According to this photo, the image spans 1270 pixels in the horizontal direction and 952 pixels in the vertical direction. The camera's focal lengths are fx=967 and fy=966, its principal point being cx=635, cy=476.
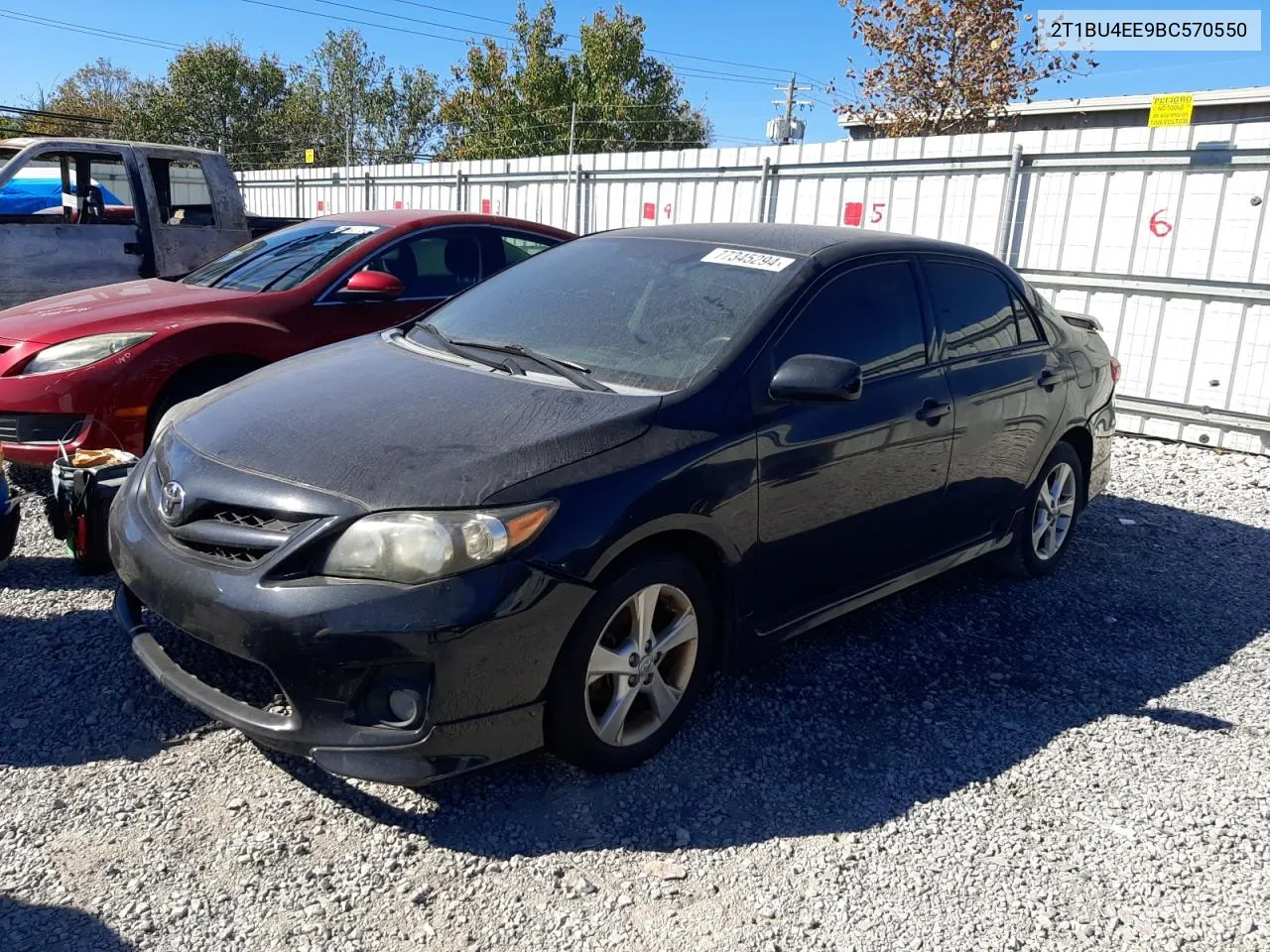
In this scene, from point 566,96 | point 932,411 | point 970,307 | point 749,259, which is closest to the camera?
point 749,259

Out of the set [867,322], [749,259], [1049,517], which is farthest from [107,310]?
[1049,517]

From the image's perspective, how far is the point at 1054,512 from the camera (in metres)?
4.88

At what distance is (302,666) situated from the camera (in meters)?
2.48

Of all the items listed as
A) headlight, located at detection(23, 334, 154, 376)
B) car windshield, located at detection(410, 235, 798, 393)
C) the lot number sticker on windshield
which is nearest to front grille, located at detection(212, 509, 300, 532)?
car windshield, located at detection(410, 235, 798, 393)

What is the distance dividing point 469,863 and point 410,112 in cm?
4915

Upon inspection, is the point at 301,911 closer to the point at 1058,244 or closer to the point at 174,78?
the point at 1058,244

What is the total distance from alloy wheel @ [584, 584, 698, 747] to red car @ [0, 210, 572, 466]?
316 centimetres

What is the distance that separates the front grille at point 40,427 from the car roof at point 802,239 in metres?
2.76

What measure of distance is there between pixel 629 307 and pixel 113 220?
642 cm

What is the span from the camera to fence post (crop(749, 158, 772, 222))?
9891 mm

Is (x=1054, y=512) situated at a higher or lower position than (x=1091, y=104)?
lower

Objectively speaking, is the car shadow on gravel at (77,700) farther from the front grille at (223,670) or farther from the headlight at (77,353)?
the headlight at (77,353)

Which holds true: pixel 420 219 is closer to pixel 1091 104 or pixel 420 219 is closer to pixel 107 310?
pixel 107 310

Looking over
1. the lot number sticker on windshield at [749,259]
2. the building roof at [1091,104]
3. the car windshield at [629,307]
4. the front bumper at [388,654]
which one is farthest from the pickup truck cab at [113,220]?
the building roof at [1091,104]
